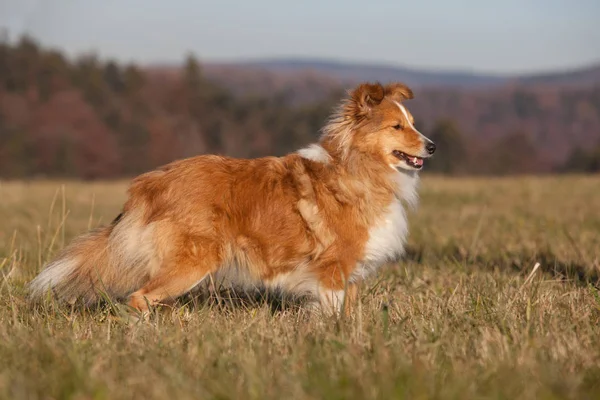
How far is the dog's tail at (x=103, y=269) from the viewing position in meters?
5.13

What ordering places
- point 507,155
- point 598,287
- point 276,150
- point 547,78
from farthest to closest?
point 547,78 → point 507,155 → point 276,150 → point 598,287

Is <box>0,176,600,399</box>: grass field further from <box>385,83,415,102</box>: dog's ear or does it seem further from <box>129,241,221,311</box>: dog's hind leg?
<box>385,83,415,102</box>: dog's ear

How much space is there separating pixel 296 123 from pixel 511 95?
50.4 meters

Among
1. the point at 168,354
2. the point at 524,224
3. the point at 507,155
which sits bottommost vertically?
the point at 507,155

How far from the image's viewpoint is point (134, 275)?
204 inches

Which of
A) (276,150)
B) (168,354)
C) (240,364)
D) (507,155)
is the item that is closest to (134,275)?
(168,354)

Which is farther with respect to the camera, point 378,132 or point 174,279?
point 378,132

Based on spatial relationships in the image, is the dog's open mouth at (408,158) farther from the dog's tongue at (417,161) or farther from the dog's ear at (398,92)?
the dog's ear at (398,92)

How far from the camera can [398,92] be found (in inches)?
237

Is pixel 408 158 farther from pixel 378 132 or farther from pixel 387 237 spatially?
pixel 387 237

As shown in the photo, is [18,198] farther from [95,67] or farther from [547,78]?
[547,78]

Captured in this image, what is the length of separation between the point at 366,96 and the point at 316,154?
606mm

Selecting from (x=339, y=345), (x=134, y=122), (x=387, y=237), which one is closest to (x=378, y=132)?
(x=387, y=237)

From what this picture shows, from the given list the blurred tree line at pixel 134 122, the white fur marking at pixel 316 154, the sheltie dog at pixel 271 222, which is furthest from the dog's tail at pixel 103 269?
the blurred tree line at pixel 134 122
